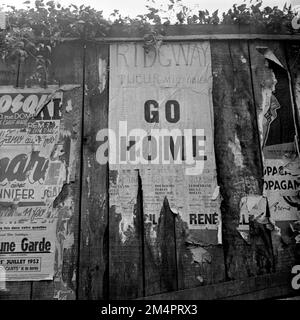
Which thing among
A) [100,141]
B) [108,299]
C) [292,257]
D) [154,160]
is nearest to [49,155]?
[100,141]

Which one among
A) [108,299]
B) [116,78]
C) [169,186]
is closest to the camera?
[108,299]

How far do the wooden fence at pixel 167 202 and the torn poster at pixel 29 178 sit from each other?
0.06 m

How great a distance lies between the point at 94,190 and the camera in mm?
2969

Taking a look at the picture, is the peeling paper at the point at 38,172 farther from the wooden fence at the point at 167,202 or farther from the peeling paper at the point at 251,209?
the peeling paper at the point at 251,209

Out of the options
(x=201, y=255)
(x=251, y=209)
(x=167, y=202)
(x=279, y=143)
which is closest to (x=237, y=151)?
(x=279, y=143)

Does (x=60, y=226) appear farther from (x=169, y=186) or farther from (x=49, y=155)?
(x=169, y=186)

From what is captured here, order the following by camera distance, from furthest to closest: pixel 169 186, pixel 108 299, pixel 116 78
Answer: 1. pixel 116 78
2. pixel 169 186
3. pixel 108 299

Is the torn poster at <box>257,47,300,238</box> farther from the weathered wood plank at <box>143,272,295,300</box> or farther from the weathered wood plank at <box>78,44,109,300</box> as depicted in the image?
the weathered wood plank at <box>78,44,109,300</box>

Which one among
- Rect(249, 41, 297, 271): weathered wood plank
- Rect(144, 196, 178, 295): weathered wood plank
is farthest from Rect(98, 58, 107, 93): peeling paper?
Rect(249, 41, 297, 271): weathered wood plank

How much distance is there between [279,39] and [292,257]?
1551 mm

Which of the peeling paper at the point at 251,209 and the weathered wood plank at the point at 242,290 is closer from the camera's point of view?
the weathered wood plank at the point at 242,290

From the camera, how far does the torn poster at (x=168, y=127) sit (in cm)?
296

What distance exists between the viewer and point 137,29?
3.21 meters

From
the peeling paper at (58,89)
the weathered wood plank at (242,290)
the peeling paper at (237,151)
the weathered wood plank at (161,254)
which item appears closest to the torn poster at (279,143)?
the peeling paper at (237,151)
